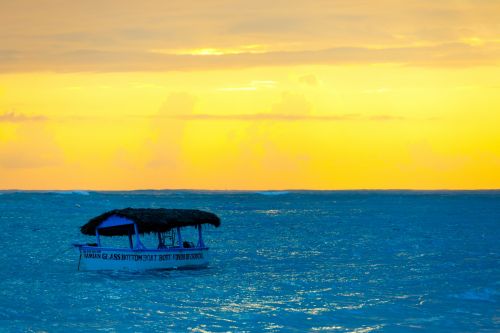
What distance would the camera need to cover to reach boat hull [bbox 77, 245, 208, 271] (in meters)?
37.9

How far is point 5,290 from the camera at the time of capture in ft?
109

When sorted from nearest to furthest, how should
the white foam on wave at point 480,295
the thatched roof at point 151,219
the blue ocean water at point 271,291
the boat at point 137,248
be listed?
the blue ocean water at point 271,291, the white foam on wave at point 480,295, the thatched roof at point 151,219, the boat at point 137,248

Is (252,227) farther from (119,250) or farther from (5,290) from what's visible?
(5,290)

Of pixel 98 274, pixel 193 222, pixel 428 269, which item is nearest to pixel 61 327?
pixel 98 274

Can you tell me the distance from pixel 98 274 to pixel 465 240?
33752mm

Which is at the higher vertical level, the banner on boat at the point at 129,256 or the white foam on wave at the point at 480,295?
the banner on boat at the point at 129,256

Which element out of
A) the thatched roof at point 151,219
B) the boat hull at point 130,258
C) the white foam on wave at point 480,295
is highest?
the thatched roof at point 151,219

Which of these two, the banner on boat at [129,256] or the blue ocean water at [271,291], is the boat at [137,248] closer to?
the banner on boat at [129,256]

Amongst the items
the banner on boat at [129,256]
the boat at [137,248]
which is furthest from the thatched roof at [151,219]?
the banner on boat at [129,256]

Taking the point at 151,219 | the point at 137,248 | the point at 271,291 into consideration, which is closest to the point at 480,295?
the point at 271,291

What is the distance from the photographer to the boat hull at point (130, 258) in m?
37.9

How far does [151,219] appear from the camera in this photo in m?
37.9

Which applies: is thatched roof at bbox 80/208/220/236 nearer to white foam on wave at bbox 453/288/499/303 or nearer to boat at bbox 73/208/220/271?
boat at bbox 73/208/220/271

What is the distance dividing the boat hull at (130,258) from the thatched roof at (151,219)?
3.73ft
